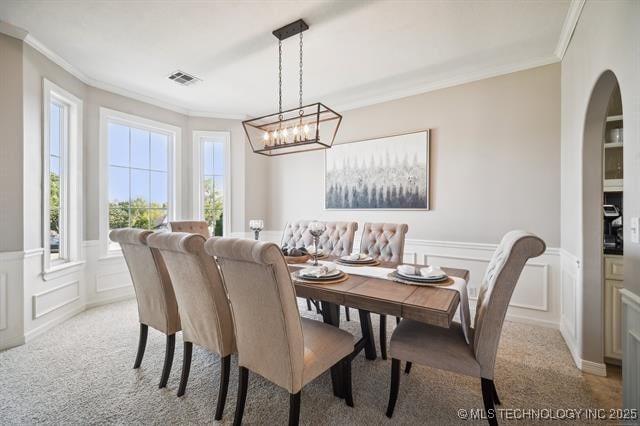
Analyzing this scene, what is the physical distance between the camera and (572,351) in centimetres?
229

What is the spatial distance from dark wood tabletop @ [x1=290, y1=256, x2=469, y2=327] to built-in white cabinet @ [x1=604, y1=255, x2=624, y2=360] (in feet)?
4.92

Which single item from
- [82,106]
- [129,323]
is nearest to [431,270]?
[129,323]

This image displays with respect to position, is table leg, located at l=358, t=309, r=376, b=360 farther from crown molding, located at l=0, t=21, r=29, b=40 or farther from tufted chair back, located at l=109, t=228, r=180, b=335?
crown molding, located at l=0, t=21, r=29, b=40

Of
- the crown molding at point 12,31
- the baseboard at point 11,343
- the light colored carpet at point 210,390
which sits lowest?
the light colored carpet at point 210,390

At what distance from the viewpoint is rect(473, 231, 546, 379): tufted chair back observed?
1330 millimetres

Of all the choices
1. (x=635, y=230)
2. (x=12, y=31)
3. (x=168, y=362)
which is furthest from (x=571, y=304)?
(x=12, y=31)

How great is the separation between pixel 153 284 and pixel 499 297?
2.10 m

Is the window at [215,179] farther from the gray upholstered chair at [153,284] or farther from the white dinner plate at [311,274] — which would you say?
the white dinner plate at [311,274]

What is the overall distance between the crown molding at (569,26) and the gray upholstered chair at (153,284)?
346cm

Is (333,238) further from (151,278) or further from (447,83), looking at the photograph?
(447,83)

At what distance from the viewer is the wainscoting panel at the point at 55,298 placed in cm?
270

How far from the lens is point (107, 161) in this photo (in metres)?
3.62

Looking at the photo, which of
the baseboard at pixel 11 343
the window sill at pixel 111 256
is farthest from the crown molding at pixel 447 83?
the baseboard at pixel 11 343

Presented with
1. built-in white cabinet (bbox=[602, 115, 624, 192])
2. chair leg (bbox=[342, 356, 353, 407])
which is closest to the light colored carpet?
chair leg (bbox=[342, 356, 353, 407])
